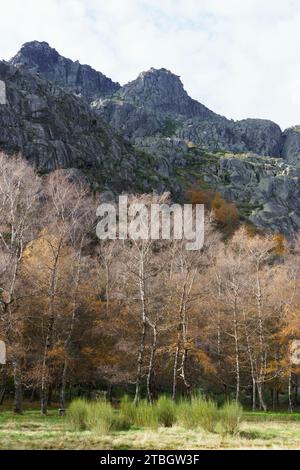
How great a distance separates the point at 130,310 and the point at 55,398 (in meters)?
13.6

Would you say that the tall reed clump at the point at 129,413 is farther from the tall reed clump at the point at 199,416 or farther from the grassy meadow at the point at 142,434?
the tall reed clump at the point at 199,416

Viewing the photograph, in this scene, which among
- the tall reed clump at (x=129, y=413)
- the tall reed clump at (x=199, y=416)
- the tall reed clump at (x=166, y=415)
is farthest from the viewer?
the tall reed clump at (x=166, y=415)

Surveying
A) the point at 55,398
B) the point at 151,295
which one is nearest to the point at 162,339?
the point at 151,295

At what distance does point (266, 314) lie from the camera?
37719 millimetres

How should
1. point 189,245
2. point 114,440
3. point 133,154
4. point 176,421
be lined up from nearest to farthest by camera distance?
point 114,440 → point 176,421 → point 189,245 → point 133,154

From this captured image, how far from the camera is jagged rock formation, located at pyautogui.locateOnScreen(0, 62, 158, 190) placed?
269 ft

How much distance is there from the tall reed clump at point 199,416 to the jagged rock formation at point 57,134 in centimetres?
6676

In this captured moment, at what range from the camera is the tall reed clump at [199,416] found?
15.6 meters

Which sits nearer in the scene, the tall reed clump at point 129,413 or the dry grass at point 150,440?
the dry grass at point 150,440

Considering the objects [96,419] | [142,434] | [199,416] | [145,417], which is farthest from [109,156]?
[142,434]

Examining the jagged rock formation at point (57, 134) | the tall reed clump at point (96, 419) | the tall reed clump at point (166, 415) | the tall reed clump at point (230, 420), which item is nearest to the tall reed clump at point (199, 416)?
the tall reed clump at point (230, 420)

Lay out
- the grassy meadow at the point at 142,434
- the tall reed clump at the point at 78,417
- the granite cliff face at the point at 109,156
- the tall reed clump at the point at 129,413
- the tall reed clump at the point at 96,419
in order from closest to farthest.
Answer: the grassy meadow at the point at 142,434
the tall reed clump at the point at 96,419
the tall reed clump at the point at 78,417
the tall reed clump at the point at 129,413
the granite cliff face at the point at 109,156

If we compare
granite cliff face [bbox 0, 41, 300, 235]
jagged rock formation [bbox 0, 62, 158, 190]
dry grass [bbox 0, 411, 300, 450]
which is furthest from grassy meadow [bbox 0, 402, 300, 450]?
jagged rock formation [bbox 0, 62, 158, 190]
